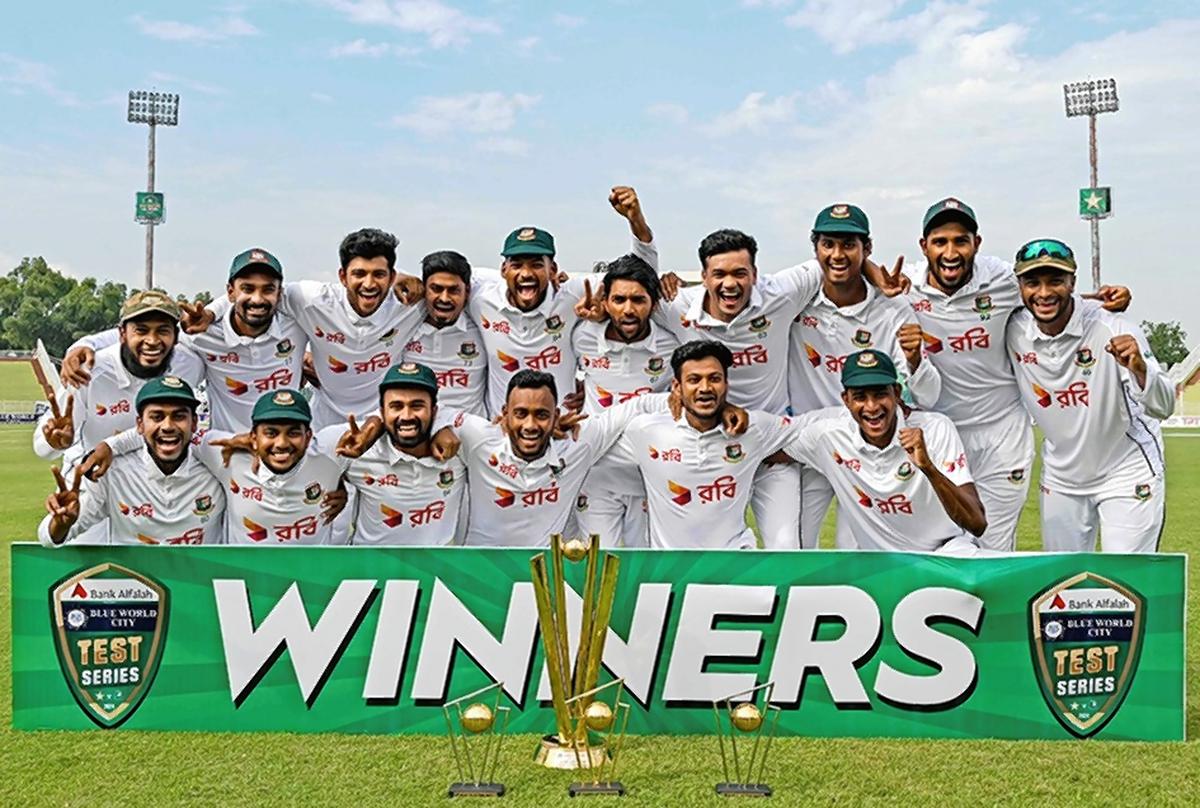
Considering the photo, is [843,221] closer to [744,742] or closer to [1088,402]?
[1088,402]

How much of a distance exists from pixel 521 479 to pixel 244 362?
2.03 metres

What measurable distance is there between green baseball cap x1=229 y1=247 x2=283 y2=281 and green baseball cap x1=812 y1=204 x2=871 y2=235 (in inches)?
127

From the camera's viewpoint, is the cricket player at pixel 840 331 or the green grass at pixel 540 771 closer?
the green grass at pixel 540 771

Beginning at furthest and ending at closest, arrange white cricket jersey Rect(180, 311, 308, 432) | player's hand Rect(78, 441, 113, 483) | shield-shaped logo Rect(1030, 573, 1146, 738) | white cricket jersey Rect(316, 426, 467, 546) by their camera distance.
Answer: white cricket jersey Rect(180, 311, 308, 432), white cricket jersey Rect(316, 426, 467, 546), player's hand Rect(78, 441, 113, 483), shield-shaped logo Rect(1030, 573, 1146, 738)

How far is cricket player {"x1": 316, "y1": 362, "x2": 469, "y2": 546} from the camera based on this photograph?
5.61 metres

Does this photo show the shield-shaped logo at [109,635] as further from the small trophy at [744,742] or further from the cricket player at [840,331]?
the cricket player at [840,331]

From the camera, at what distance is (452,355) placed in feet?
21.7

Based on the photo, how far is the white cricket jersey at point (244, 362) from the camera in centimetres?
646

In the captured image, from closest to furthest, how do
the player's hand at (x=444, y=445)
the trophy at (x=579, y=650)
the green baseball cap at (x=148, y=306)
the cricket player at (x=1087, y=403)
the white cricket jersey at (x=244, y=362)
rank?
the trophy at (x=579, y=650) → the player's hand at (x=444, y=445) → the cricket player at (x=1087, y=403) → the green baseball cap at (x=148, y=306) → the white cricket jersey at (x=244, y=362)

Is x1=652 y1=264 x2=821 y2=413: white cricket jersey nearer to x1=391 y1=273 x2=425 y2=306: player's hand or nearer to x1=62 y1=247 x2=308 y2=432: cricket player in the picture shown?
x1=391 y1=273 x2=425 y2=306: player's hand

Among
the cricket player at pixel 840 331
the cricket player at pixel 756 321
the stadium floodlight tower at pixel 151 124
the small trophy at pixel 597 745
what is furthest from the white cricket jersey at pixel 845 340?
the stadium floodlight tower at pixel 151 124

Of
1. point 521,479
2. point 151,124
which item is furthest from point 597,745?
point 151,124

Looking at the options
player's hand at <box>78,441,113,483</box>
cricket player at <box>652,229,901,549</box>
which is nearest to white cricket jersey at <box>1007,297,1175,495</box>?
cricket player at <box>652,229,901,549</box>

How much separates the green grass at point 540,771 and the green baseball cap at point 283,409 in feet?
5.19
